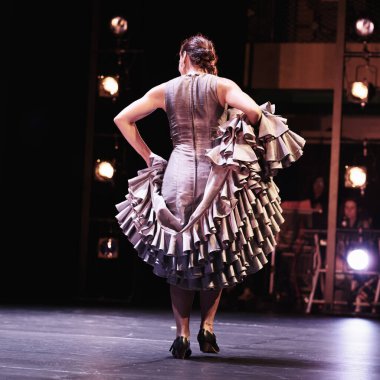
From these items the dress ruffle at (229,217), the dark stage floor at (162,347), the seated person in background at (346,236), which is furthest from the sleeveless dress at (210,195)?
the seated person in background at (346,236)

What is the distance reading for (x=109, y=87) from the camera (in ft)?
24.9

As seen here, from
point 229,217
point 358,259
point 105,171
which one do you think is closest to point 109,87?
point 105,171

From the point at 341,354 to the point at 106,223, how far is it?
4.40m

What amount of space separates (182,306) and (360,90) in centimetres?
420

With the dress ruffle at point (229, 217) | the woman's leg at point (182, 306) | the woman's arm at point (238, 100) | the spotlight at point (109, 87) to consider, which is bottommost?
the woman's leg at point (182, 306)

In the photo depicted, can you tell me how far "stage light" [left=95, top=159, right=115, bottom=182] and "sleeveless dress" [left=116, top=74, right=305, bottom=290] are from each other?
3.71 metres

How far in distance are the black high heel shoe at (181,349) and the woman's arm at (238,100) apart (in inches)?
36.5

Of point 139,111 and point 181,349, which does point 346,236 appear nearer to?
point 139,111

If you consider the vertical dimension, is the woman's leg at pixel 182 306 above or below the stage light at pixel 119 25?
below

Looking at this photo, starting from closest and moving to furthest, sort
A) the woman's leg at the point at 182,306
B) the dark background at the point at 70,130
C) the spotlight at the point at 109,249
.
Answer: the woman's leg at the point at 182,306, the spotlight at the point at 109,249, the dark background at the point at 70,130

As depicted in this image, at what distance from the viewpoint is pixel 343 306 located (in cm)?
766

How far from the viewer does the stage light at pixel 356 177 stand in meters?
7.29

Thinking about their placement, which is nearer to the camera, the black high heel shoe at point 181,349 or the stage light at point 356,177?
the black high heel shoe at point 181,349

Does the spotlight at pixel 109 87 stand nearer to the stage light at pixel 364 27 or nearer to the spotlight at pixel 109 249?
the spotlight at pixel 109 249
